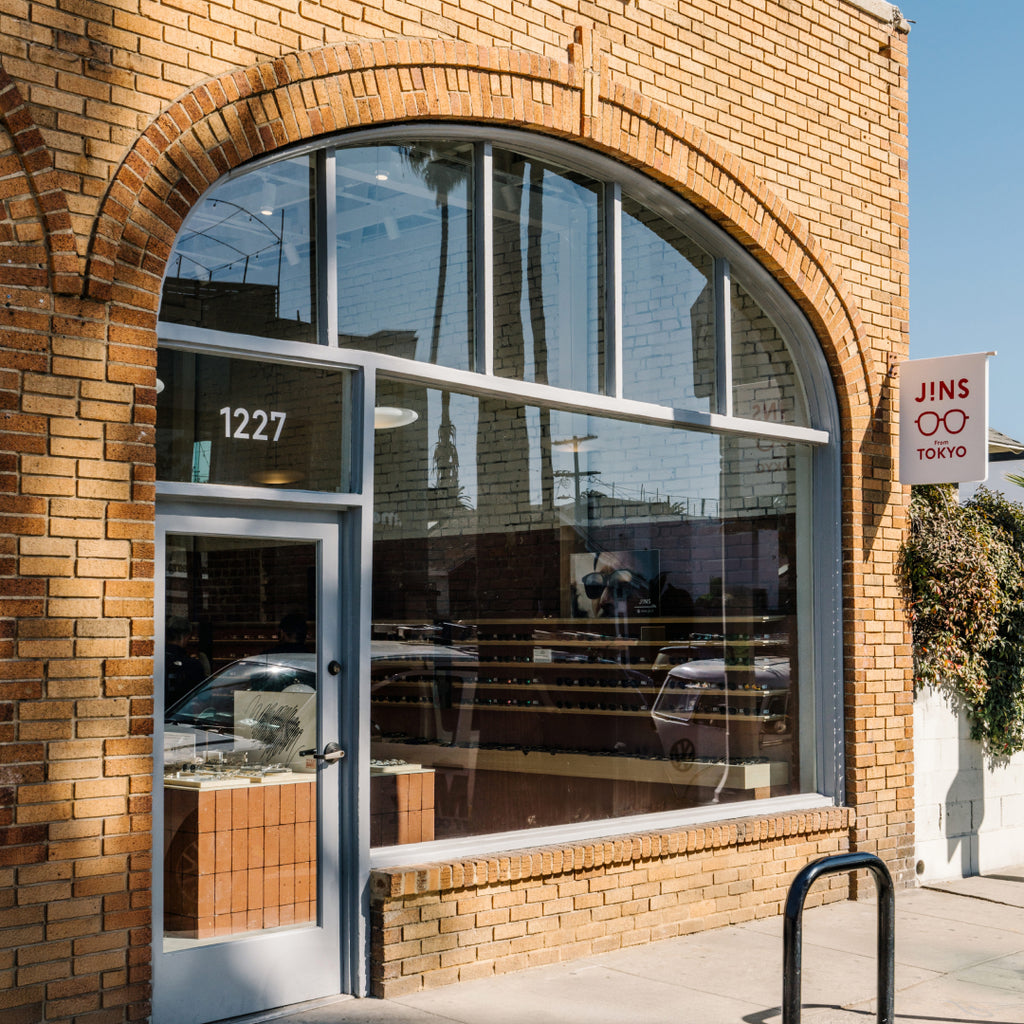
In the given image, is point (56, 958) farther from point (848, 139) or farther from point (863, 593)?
point (848, 139)

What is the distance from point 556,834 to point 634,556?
1.88m

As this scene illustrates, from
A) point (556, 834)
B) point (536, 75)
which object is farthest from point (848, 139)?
point (556, 834)

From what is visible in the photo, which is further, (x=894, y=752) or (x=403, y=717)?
(x=894, y=752)

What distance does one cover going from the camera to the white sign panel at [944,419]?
28.1 feet

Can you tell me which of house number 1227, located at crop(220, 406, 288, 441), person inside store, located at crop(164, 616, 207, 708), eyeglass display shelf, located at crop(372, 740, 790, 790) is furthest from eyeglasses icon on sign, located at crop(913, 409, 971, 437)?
person inside store, located at crop(164, 616, 207, 708)

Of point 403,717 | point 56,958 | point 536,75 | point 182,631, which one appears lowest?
point 56,958

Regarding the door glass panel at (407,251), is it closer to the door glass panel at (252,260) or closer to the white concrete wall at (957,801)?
the door glass panel at (252,260)

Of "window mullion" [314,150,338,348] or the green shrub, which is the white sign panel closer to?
the green shrub

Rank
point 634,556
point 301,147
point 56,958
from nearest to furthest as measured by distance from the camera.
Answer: point 56,958, point 301,147, point 634,556

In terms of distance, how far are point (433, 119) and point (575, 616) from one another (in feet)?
10.2

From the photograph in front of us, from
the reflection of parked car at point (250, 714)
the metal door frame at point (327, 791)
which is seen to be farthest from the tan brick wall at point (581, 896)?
the reflection of parked car at point (250, 714)

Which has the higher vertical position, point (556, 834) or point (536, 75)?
point (536, 75)

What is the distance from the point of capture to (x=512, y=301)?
721 centimetres

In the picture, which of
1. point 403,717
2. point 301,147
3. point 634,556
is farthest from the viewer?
point 634,556
